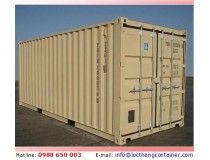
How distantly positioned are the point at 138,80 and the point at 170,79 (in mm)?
1566

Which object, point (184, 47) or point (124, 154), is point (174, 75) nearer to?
point (184, 47)

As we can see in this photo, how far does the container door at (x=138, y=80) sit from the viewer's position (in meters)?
7.39

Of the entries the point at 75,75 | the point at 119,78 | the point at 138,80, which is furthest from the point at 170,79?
the point at 75,75

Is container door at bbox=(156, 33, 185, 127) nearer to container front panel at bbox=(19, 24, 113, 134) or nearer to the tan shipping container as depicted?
the tan shipping container

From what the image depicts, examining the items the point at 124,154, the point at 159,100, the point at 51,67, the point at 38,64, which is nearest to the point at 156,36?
the point at 159,100

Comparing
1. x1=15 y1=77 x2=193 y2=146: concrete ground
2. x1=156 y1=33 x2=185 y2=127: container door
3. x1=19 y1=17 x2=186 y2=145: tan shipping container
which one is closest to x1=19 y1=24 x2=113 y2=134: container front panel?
x1=19 y1=17 x2=186 y2=145: tan shipping container

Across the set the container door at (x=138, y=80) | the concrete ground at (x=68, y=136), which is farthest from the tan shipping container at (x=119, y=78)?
the concrete ground at (x=68, y=136)

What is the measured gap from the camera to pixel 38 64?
11.8 metres

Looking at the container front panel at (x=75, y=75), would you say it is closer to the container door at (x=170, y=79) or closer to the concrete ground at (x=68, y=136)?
the concrete ground at (x=68, y=136)

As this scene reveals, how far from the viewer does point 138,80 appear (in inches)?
308

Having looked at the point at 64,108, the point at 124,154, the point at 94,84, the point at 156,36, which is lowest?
the point at 124,154

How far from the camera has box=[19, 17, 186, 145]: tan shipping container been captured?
24.3 feet

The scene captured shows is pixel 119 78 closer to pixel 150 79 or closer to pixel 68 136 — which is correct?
pixel 150 79

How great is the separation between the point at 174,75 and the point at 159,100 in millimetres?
1072
